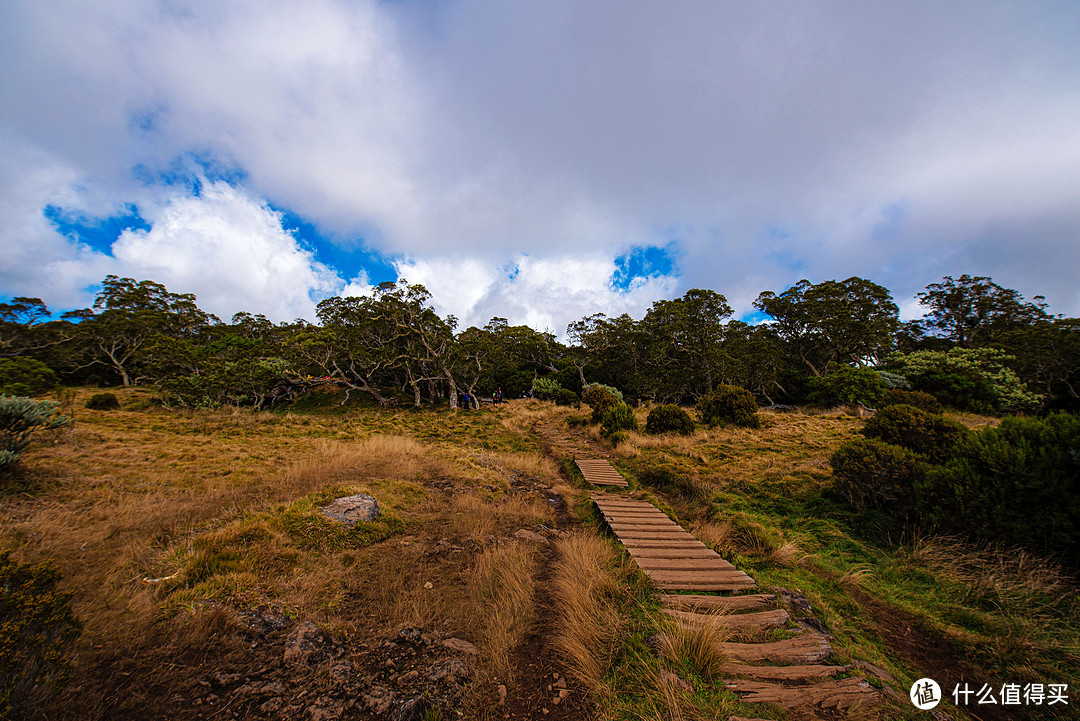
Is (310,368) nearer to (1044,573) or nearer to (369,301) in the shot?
(369,301)

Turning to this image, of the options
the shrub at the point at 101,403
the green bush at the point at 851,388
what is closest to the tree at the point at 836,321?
the green bush at the point at 851,388

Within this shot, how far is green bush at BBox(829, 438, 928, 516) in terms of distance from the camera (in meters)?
6.32

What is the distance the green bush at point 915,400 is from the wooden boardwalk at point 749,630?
50.3 ft

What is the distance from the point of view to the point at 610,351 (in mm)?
37812

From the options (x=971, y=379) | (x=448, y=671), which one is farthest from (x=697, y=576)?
(x=971, y=379)

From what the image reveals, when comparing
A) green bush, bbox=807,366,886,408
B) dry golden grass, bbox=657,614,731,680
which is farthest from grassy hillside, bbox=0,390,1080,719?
green bush, bbox=807,366,886,408

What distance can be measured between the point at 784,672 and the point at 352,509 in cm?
602

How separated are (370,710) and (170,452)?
11.8 metres

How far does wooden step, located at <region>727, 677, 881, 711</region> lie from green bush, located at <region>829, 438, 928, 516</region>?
16.8 feet

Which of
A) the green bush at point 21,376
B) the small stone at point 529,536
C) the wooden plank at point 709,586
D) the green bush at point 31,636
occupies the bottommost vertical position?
the small stone at point 529,536

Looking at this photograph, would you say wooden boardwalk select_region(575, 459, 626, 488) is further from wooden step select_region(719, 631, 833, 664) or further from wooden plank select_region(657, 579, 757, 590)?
wooden step select_region(719, 631, 833, 664)

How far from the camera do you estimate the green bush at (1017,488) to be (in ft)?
14.4

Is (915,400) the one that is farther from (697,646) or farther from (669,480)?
(697,646)

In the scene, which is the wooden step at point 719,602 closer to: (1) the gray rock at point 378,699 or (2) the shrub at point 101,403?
(1) the gray rock at point 378,699
